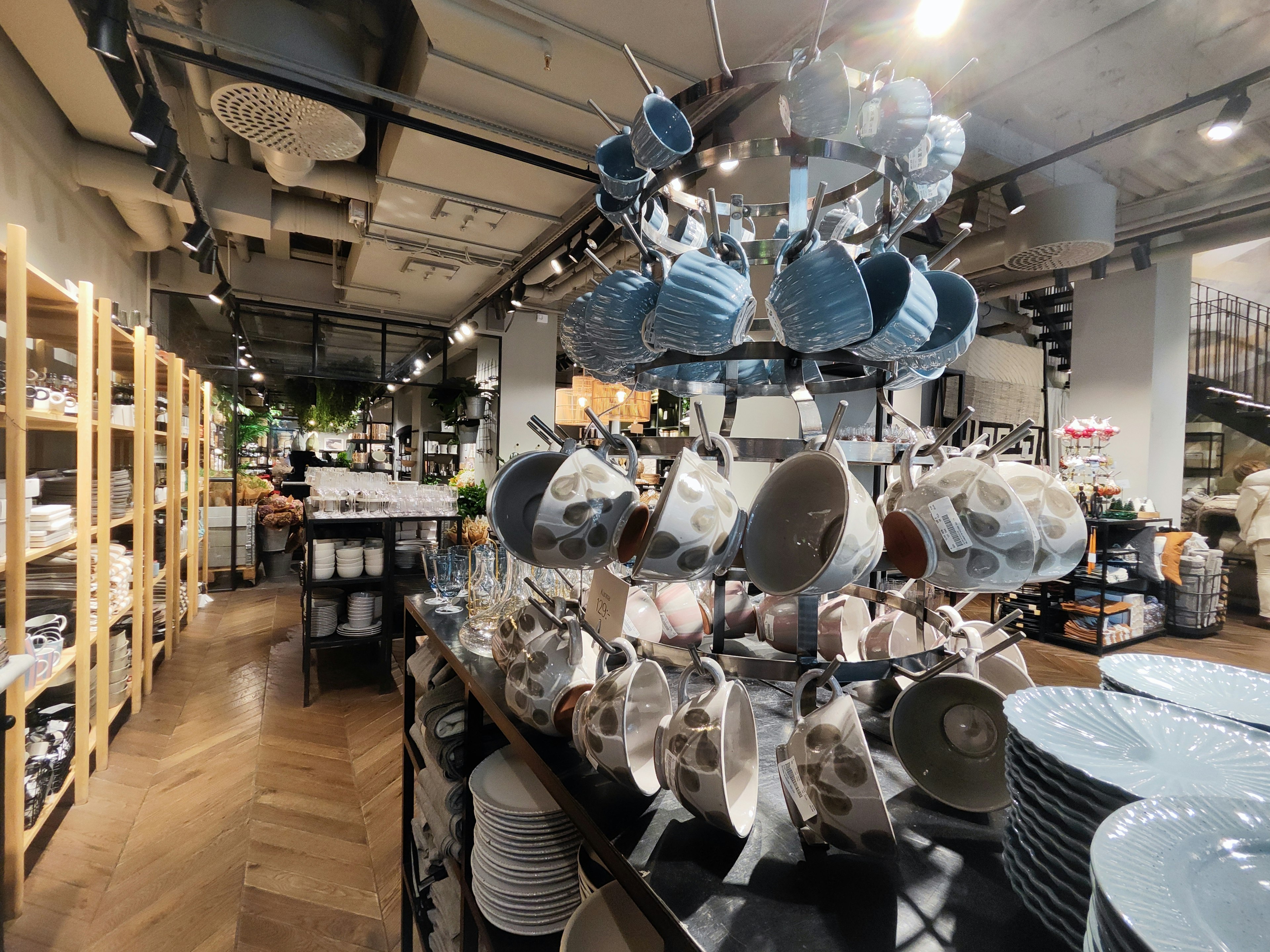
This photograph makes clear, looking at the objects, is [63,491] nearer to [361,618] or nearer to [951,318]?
[361,618]

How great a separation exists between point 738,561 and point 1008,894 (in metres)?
0.39

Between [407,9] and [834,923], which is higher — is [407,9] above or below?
above

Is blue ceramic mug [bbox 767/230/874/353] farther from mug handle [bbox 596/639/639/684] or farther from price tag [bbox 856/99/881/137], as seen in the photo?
mug handle [bbox 596/639/639/684]

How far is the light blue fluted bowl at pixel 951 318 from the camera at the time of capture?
734mm

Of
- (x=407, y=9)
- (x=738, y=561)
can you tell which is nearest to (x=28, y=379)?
(x=407, y=9)

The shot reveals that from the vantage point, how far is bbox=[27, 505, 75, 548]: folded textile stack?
2035 millimetres

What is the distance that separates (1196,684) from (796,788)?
0.45 m

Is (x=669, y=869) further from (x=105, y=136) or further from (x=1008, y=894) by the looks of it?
(x=105, y=136)

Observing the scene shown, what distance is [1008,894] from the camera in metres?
0.55

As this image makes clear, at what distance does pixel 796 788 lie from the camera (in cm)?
57

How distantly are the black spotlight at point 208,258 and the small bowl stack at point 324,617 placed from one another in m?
2.61

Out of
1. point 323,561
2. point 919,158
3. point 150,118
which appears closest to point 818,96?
point 919,158

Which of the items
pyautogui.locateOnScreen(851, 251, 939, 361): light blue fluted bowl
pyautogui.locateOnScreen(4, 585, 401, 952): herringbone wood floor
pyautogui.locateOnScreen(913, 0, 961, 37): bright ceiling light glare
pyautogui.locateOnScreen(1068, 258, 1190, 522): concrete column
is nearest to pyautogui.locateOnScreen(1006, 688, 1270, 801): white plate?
pyautogui.locateOnScreen(851, 251, 939, 361): light blue fluted bowl

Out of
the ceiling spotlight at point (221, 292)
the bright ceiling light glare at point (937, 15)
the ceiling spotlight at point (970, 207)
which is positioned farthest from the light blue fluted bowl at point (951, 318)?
the ceiling spotlight at point (221, 292)
